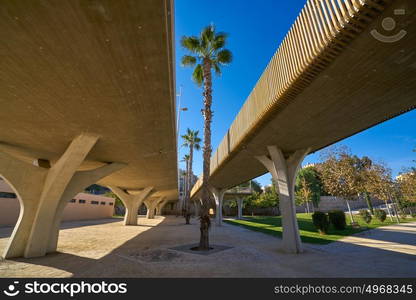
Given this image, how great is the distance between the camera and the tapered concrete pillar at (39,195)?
8.94 m

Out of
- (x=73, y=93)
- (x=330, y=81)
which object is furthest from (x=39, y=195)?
(x=330, y=81)

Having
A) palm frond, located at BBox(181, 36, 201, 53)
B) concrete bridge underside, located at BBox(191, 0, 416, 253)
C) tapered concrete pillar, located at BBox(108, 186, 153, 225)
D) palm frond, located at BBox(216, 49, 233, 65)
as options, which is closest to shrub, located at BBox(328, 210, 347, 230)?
concrete bridge underside, located at BBox(191, 0, 416, 253)

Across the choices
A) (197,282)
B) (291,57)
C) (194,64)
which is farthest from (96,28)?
(194,64)

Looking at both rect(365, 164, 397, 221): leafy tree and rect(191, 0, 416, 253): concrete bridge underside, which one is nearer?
rect(191, 0, 416, 253): concrete bridge underside

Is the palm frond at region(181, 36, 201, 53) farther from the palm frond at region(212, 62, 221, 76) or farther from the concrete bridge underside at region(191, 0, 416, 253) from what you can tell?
the concrete bridge underside at region(191, 0, 416, 253)

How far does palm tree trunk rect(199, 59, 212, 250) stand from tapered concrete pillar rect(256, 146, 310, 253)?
351cm

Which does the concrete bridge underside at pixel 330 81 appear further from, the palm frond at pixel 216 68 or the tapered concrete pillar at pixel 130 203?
the tapered concrete pillar at pixel 130 203

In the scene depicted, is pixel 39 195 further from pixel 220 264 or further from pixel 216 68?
pixel 216 68

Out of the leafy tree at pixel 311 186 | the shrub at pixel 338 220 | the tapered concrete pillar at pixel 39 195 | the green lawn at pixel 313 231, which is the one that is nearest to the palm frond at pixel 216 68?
the tapered concrete pillar at pixel 39 195

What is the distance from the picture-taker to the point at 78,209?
3478cm

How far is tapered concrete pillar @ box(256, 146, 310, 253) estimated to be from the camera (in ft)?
33.9

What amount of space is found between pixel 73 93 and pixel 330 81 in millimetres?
7173

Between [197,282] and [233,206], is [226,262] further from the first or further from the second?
[233,206]

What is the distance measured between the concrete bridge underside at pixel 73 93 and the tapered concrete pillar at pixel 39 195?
4cm
